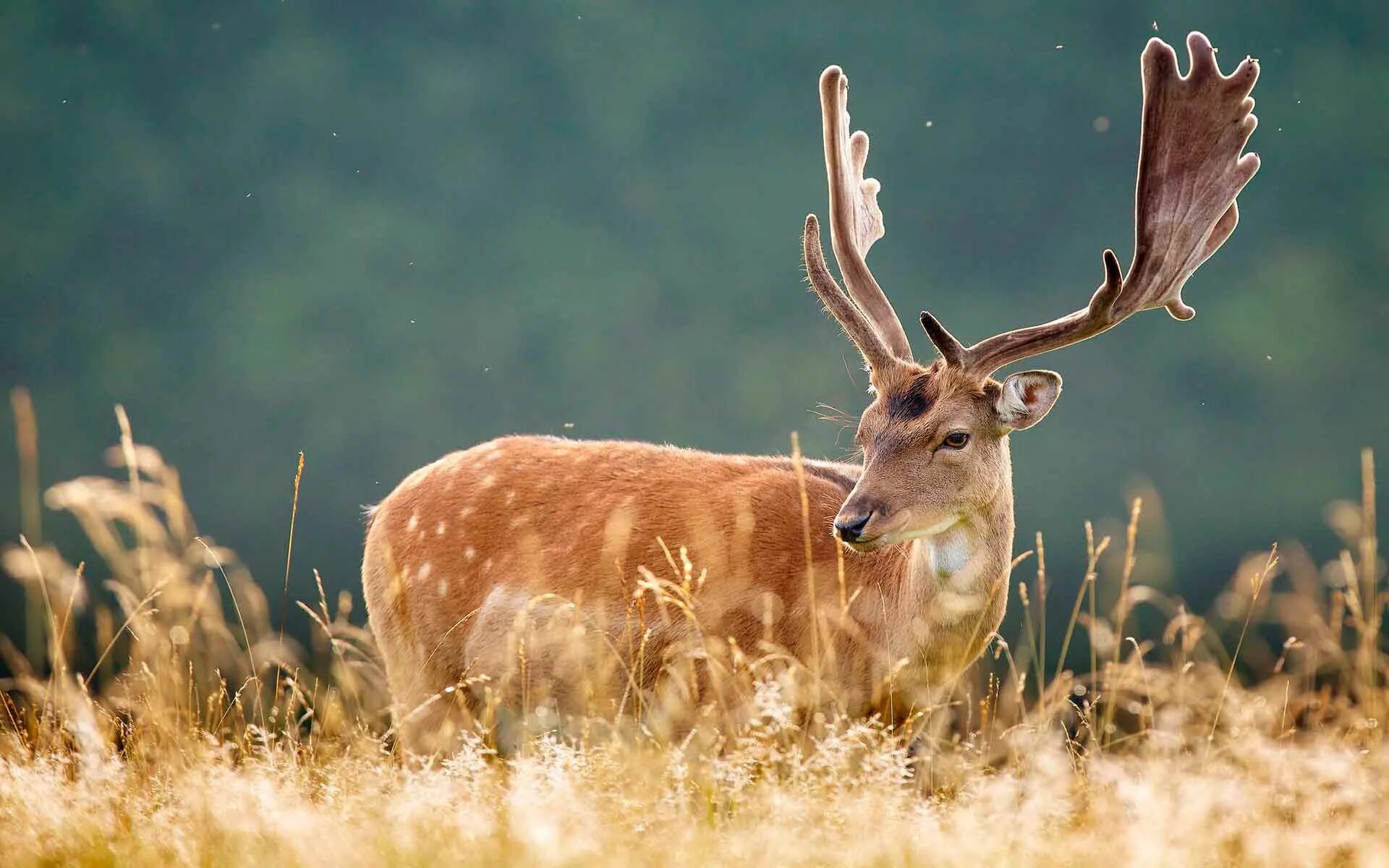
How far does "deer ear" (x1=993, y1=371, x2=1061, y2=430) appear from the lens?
484 cm

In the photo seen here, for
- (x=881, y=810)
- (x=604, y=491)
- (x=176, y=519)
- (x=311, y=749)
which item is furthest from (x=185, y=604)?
(x=881, y=810)

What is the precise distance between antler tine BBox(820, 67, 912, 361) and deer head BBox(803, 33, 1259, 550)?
0.01 meters

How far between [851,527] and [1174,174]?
76.2 inches

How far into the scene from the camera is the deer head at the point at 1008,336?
15.6ft

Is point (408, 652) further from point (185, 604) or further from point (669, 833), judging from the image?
point (669, 833)

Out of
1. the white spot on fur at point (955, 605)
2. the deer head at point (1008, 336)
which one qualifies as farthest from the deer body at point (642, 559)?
the deer head at point (1008, 336)

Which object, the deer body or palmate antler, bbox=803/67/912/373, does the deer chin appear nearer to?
the deer body

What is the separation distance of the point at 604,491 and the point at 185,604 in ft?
6.46

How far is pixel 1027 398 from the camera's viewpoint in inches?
193

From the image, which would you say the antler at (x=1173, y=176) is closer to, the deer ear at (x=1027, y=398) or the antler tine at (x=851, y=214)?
the deer ear at (x=1027, y=398)

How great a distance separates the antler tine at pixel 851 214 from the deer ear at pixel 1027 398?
2.16ft

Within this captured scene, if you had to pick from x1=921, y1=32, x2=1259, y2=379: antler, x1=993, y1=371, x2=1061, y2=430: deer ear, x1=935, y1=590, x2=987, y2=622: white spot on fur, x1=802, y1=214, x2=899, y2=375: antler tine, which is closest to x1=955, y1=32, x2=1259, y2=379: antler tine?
x1=921, y1=32, x2=1259, y2=379: antler

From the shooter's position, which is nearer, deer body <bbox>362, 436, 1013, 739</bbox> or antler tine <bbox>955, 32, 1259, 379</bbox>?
deer body <bbox>362, 436, 1013, 739</bbox>

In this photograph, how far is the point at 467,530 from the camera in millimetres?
5992
